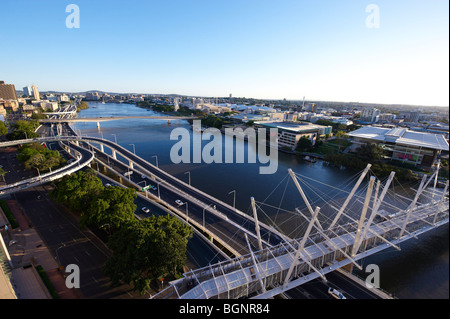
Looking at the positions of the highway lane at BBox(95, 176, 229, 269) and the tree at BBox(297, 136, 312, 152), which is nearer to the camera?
the highway lane at BBox(95, 176, 229, 269)

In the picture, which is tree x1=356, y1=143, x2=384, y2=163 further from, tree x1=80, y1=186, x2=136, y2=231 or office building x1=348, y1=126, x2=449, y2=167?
tree x1=80, y1=186, x2=136, y2=231

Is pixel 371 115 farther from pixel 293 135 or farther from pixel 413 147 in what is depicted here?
pixel 293 135

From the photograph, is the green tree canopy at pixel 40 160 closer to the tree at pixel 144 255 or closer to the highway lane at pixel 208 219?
the highway lane at pixel 208 219

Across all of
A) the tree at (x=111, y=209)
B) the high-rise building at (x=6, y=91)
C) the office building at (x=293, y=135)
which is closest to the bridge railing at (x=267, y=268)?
the tree at (x=111, y=209)

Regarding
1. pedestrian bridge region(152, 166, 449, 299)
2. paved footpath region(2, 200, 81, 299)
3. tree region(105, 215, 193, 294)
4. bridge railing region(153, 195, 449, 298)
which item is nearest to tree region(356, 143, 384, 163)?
bridge railing region(153, 195, 449, 298)

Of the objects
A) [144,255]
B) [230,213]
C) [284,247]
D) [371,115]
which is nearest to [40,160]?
[144,255]
